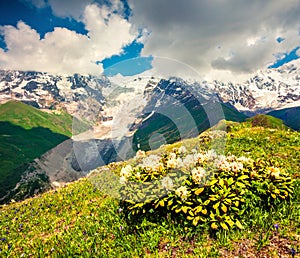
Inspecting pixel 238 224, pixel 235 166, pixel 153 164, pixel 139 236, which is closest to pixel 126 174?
pixel 153 164

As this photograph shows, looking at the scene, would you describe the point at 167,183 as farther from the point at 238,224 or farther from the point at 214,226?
the point at 238,224

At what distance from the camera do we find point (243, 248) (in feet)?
18.4

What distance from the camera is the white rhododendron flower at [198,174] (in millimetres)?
6426

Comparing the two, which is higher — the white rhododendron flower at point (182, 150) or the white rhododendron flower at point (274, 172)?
the white rhododendron flower at point (182, 150)

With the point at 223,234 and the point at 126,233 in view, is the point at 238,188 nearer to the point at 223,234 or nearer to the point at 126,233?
the point at 223,234

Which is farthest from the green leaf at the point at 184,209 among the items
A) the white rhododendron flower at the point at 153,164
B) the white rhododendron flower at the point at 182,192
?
the white rhododendron flower at the point at 153,164

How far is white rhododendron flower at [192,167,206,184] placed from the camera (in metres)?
6.43

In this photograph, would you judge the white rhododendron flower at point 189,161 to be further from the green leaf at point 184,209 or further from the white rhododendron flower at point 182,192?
the green leaf at point 184,209

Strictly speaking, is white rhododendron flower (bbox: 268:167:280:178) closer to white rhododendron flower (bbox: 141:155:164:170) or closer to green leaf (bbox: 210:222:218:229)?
green leaf (bbox: 210:222:218:229)

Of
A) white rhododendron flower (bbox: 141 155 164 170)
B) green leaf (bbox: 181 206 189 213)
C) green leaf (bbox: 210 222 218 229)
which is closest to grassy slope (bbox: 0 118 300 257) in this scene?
green leaf (bbox: 210 222 218 229)

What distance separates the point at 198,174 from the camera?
6.45 meters

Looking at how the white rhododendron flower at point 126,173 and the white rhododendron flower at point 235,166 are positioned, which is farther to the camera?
the white rhododendron flower at point 126,173

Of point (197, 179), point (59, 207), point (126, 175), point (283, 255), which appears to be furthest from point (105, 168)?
point (283, 255)

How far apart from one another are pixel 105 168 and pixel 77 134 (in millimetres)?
6842
